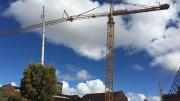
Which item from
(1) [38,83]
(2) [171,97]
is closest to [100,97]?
(2) [171,97]

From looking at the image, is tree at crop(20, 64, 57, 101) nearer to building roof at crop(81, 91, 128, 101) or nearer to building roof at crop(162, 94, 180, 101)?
building roof at crop(162, 94, 180, 101)

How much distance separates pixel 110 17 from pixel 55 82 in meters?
47.3

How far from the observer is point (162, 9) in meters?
107

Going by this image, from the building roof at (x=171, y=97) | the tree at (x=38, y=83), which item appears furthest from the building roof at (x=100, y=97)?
the tree at (x=38, y=83)

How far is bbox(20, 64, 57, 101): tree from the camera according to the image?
67.2 m

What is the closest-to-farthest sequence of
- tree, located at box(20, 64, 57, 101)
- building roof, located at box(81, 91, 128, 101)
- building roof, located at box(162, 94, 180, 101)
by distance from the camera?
tree, located at box(20, 64, 57, 101) → building roof, located at box(162, 94, 180, 101) → building roof, located at box(81, 91, 128, 101)

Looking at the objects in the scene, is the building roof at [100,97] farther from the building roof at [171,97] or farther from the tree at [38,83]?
the tree at [38,83]

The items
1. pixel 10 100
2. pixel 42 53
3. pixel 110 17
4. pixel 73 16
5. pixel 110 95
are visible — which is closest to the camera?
pixel 10 100

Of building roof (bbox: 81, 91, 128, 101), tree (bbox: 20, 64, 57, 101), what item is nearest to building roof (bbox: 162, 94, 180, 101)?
building roof (bbox: 81, 91, 128, 101)

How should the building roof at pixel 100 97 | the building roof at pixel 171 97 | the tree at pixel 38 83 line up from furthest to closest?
the building roof at pixel 100 97, the building roof at pixel 171 97, the tree at pixel 38 83

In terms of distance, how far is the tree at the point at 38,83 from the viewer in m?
67.2

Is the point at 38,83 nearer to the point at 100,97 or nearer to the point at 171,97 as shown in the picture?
the point at 171,97

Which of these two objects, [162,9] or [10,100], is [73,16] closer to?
[162,9]

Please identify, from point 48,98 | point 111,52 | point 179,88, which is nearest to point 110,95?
point 111,52
